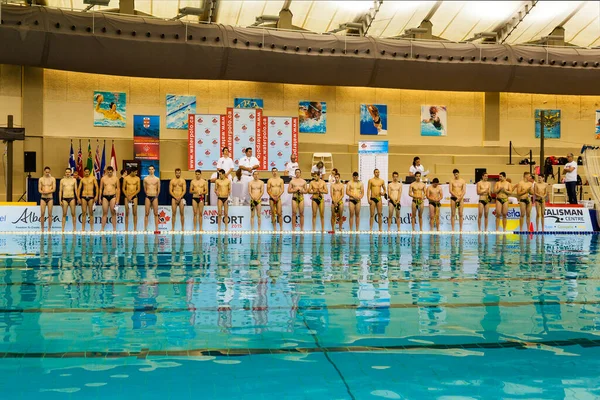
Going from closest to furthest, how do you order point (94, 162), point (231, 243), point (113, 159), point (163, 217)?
point (231, 243) → point (163, 217) → point (113, 159) → point (94, 162)

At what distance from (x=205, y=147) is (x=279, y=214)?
5.11 meters

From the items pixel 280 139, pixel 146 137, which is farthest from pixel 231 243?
pixel 146 137

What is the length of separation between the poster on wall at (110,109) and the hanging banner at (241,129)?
13.3ft

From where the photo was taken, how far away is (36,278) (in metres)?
7.41

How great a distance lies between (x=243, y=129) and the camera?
21297mm

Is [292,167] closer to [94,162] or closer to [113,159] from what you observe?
[113,159]

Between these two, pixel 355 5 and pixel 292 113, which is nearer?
pixel 355 5

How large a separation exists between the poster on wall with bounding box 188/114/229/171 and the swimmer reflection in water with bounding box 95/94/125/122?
294 centimetres

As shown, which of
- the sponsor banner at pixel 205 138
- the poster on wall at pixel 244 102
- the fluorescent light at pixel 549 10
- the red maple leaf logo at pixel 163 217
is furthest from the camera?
the poster on wall at pixel 244 102

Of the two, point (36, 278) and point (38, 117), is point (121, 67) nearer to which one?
point (38, 117)

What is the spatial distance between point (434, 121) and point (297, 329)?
2212 cm

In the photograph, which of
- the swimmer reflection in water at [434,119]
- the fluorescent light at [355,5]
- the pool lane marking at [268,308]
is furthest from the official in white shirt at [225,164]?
the pool lane marking at [268,308]

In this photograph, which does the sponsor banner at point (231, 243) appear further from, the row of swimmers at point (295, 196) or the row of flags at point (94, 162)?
the row of flags at point (94, 162)

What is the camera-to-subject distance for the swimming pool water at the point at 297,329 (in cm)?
350
